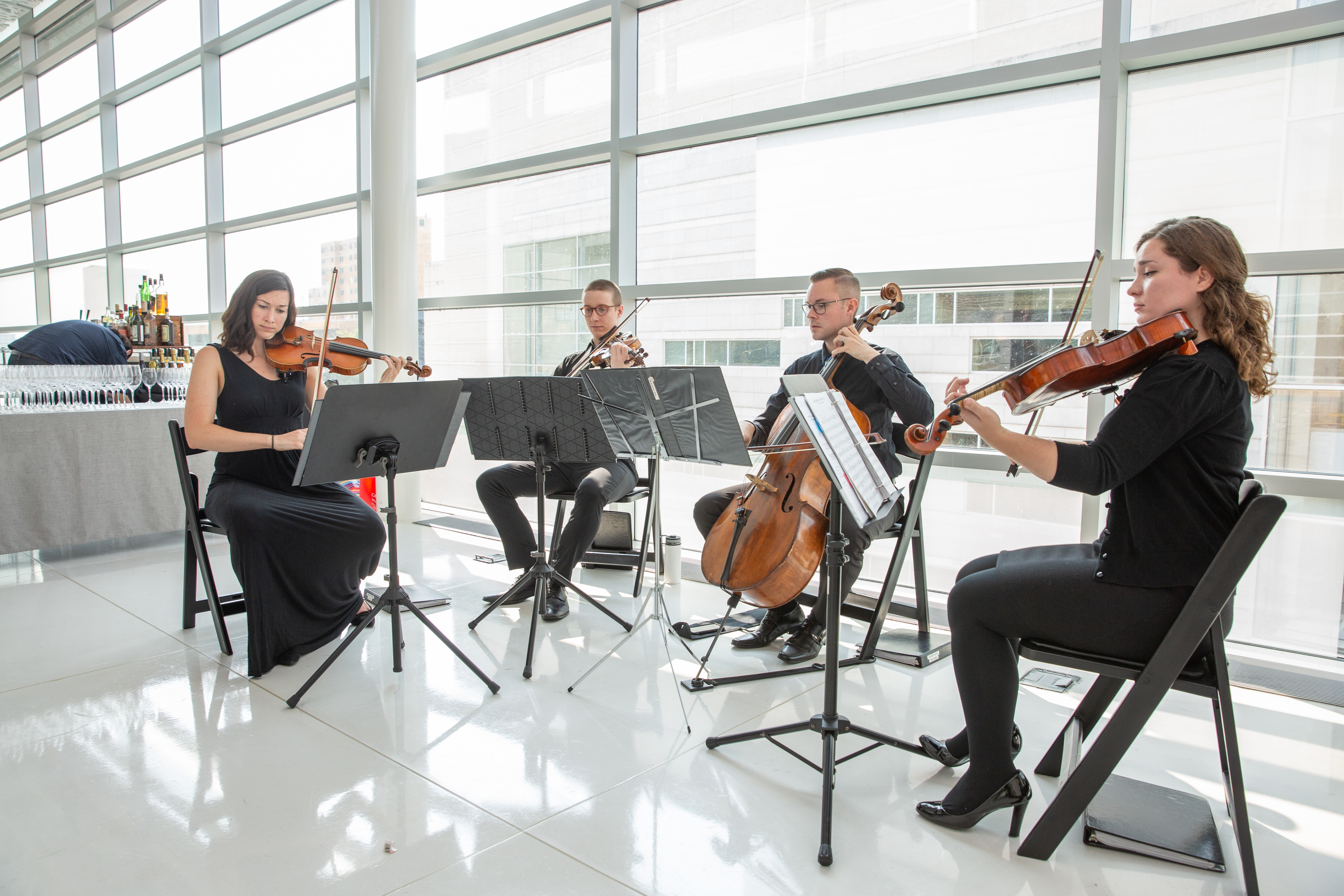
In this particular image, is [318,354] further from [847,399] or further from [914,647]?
[914,647]

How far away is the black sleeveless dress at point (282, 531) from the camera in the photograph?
2.57m

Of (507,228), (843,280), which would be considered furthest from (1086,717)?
(507,228)

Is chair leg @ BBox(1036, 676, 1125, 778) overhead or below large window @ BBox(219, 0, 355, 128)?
below

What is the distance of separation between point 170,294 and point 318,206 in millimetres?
2536

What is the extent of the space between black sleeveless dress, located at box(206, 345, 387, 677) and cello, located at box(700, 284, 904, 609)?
1227mm

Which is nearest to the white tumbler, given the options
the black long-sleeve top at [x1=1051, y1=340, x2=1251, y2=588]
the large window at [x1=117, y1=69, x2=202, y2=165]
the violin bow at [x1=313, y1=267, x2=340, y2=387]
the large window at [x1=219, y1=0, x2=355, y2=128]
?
the violin bow at [x1=313, y1=267, x2=340, y2=387]

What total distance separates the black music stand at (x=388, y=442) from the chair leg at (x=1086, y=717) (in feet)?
4.79

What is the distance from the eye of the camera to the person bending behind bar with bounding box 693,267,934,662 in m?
2.63

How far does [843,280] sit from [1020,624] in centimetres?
150

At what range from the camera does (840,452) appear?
162 centimetres

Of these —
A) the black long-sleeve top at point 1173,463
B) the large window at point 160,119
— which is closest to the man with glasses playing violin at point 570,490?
the black long-sleeve top at point 1173,463

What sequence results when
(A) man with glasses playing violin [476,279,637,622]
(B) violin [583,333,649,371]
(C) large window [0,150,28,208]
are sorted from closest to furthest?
(B) violin [583,333,649,371], (A) man with glasses playing violin [476,279,637,622], (C) large window [0,150,28,208]

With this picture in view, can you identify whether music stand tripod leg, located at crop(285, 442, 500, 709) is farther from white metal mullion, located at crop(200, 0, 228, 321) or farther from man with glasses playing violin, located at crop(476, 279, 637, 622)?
white metal mullion, located at crop(200, 0, 228, 321)

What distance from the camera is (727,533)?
2471 millimetres
